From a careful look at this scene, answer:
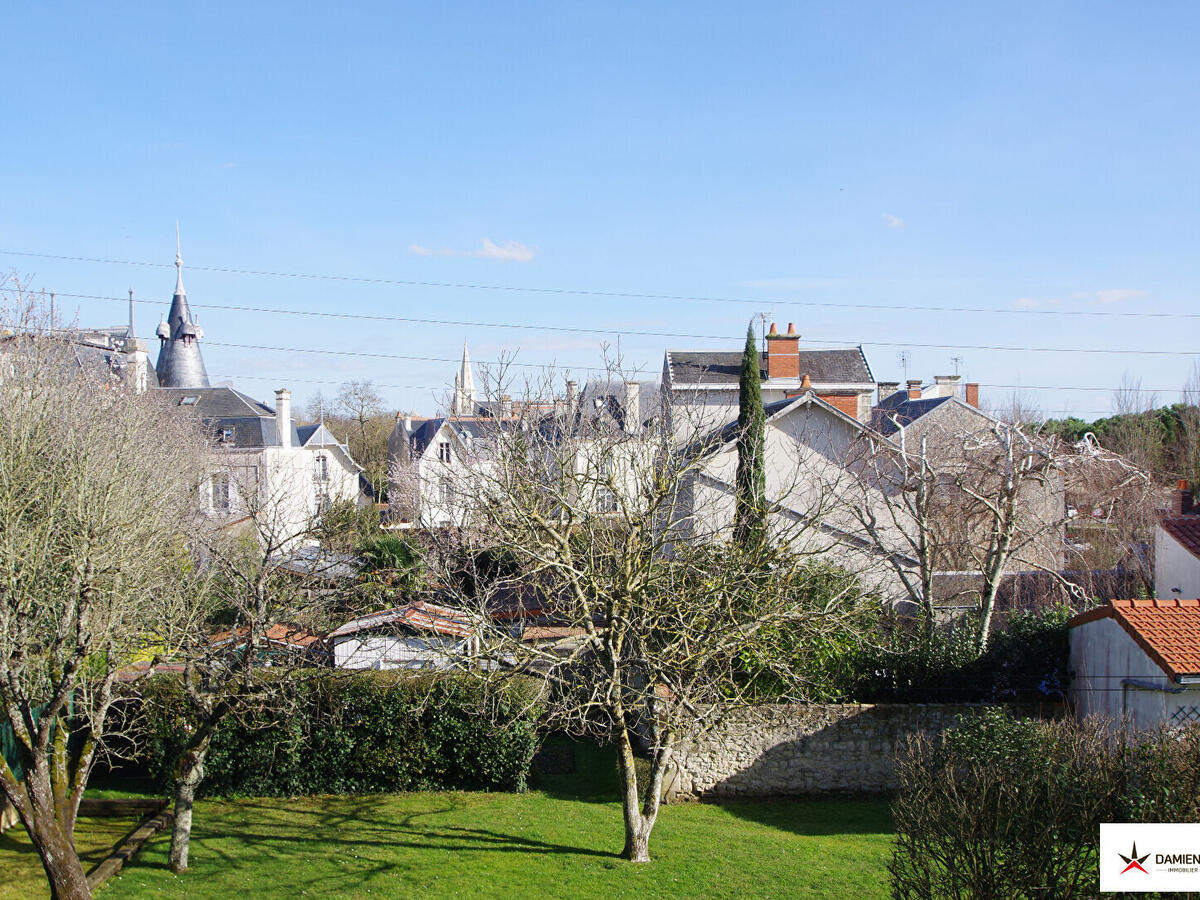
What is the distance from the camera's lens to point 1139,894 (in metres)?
7.06

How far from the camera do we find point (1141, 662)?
13.6m

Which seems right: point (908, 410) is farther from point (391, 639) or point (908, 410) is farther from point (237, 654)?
point (237, 654)

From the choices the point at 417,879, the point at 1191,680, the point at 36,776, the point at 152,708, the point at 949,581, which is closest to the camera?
the point at 36,776

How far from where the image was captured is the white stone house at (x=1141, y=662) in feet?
42.0

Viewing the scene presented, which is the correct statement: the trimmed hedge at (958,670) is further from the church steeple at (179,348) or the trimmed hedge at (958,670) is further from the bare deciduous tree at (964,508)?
the church steeple at (179,348)

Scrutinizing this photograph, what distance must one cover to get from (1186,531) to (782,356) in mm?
21548

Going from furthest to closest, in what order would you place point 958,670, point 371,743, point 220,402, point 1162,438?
point 220,402, point 1162,438, point 958,670, point 371,743

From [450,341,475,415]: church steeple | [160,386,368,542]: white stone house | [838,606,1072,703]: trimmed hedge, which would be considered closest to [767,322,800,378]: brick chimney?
[450,341,475,415]: church steeple

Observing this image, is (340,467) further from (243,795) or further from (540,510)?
(540,510)

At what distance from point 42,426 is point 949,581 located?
20.6 metres

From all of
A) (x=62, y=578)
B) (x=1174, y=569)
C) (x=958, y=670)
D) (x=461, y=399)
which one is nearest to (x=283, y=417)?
(x=461, y=399)

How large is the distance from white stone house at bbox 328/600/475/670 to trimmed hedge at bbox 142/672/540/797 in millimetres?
845

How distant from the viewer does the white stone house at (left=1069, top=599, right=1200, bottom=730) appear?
1280 cm

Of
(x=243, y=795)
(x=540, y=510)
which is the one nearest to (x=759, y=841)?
(x=540, y=510)
